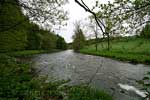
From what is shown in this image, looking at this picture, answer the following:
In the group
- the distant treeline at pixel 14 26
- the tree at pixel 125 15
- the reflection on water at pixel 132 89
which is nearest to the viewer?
the tree at pixel 125 15

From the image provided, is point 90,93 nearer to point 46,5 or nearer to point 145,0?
point 46,5

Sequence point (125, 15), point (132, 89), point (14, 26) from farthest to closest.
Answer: point (132, 89) → point (14, 26) → point (125, 15)

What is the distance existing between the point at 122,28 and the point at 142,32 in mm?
439

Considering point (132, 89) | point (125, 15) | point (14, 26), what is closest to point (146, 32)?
point (125, 15)

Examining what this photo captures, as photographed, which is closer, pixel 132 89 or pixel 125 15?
pixel 125 15

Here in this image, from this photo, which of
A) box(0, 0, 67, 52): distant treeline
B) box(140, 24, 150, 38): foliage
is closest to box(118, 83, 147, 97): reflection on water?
box(0, 0, 67, 52): distant treeline

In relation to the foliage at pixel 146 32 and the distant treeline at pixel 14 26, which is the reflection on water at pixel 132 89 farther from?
the foliage at pixel 146 32

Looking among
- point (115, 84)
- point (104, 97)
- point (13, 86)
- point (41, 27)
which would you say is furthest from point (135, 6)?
→ point (115, 84)

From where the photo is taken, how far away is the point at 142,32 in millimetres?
4297

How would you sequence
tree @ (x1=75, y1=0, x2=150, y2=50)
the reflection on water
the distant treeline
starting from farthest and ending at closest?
the reflection on water < the distant treeline < tree @ (x1=75, y1=0, x2=150, y2=50)

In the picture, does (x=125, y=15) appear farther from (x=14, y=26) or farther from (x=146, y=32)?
(x=14, y=26)

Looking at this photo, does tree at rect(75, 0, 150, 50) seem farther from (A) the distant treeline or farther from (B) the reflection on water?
(B) the reflection on water

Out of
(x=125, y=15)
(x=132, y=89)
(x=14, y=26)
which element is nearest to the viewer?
(x=125, y=15)

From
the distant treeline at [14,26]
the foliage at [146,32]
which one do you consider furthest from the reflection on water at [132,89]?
the foliage at [146,32]
